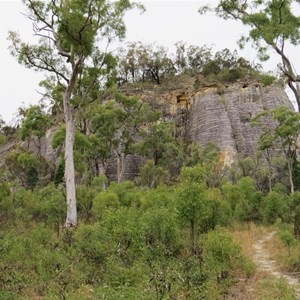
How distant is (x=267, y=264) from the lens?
30.6 feet

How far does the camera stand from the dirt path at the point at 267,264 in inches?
280

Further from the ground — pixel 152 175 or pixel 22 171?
pixel 22 171

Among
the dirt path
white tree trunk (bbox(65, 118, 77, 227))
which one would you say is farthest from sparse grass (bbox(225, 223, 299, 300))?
white tree trunk (bbox(65, 118, 77, 227))

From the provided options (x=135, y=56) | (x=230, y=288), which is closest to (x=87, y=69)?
(x=230, y=288)

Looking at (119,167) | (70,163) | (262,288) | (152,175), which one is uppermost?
(119,167)

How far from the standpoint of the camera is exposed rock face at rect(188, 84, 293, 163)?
34.1 meters

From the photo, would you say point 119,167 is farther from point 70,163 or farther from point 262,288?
point 262,288

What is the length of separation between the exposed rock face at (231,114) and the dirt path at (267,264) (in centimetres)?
2076

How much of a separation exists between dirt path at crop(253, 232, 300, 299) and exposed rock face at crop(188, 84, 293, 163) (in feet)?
68.1

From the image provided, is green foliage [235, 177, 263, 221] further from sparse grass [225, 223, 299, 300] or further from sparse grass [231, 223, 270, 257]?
sparse grass [225, 223, 299, 300]

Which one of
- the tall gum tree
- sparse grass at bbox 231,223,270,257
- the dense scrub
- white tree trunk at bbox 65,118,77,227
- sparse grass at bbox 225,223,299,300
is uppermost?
the tall gum tree

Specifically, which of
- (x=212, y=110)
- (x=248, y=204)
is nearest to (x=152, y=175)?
(x=212, y=110)

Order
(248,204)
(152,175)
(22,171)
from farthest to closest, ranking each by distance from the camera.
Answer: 1. (22,171)
2. (152,175)
3. (248,204)

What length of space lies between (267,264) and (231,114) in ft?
91.8
